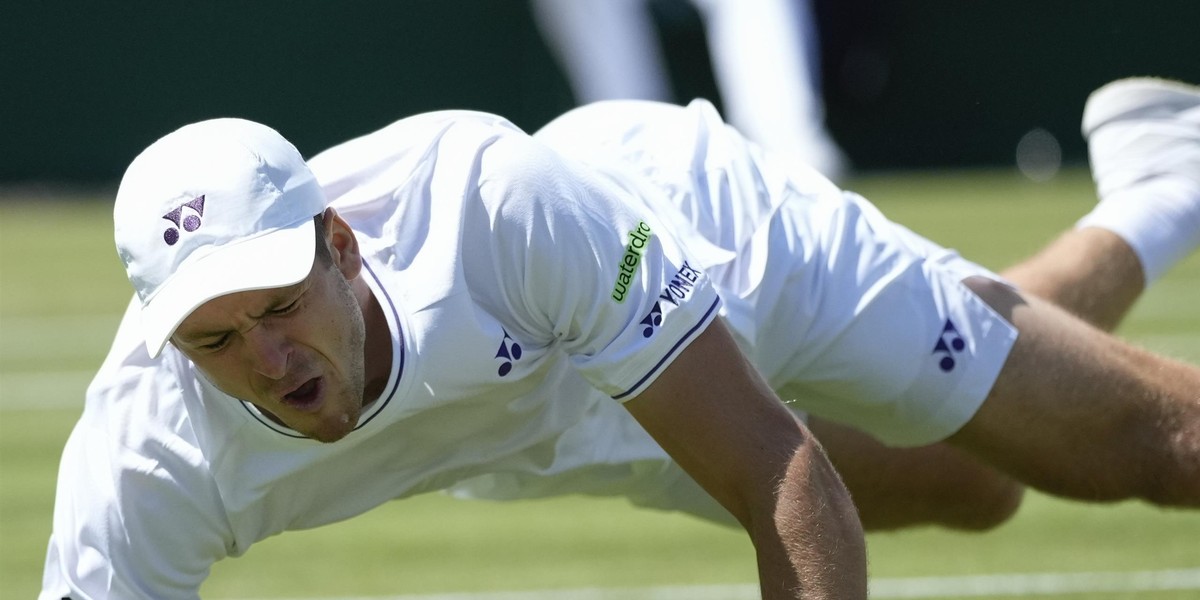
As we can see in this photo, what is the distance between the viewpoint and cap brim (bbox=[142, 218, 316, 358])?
3580 mm

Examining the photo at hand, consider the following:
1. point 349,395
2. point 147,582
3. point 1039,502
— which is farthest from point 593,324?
point 1039,502

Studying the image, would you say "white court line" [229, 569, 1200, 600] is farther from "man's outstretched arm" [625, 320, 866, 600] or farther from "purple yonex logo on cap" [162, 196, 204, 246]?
"purple yonex logo on cap" [162, 196, 204, 246]

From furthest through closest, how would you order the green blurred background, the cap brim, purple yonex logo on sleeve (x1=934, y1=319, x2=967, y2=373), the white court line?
the green blurred background, the white court line, purple yonex logo on sleeve (x1=934, y1=319, x2=967, y2=373), the cap brim

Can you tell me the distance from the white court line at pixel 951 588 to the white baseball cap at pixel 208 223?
2405mm

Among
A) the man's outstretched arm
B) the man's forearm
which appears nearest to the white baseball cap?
the man's outstretched arm

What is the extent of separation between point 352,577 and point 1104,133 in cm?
296

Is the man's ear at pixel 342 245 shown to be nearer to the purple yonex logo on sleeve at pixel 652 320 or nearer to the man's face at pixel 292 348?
the man's face at pixel 292 348

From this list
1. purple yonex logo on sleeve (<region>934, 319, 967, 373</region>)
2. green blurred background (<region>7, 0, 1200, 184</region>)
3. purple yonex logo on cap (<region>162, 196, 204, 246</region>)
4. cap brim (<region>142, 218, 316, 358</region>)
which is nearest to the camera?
cap brim (<region>142, 218, 316, 358</region>)

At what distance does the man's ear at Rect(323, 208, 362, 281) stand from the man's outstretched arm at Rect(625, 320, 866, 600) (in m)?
0.70

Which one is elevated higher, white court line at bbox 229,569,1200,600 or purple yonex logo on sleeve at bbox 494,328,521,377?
purple yonex logo on sleeve at bbox 494,328,521,377

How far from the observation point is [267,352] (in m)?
3.62

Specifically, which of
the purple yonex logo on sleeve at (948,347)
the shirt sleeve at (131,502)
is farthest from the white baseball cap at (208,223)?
the purple yonex logo on sleeve at (948,347)

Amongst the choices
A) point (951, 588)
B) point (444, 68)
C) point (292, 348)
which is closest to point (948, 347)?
point (951, 588)

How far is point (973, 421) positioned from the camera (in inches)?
185
